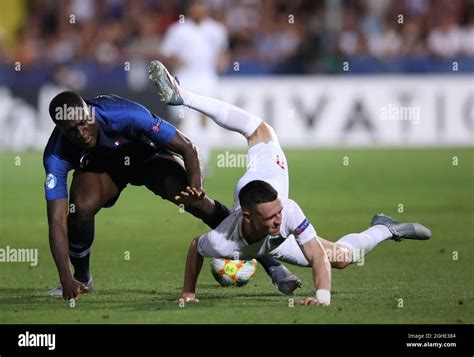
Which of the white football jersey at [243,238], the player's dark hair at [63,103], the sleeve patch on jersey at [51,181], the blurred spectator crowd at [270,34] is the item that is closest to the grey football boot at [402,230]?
the white football jersey at [243,238]

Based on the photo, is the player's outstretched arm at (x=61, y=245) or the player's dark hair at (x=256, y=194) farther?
the player's outstretched arm at (x=61, y=245)

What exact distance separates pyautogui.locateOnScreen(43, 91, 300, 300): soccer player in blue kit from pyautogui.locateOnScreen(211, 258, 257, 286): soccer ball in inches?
12.5

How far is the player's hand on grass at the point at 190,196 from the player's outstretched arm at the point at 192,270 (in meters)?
0.33

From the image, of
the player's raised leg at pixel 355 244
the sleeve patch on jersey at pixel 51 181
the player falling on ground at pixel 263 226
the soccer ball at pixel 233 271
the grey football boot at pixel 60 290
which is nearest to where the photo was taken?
the player falling on ground at pixel 263 226

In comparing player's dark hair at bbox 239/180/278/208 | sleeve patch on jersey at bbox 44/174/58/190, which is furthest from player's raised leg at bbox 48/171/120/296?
player's dark hair at bbox 239/180/278/208

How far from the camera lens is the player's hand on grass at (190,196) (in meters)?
9.28

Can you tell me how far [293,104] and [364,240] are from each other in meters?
14.9

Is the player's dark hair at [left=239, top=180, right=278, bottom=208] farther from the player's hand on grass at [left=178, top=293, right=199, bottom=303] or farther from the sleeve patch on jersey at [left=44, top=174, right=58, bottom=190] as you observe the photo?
the sleeve patch on jersey at [left=44, top=174, right=58, bottom=190]

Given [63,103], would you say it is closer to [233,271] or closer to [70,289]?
[70,289]

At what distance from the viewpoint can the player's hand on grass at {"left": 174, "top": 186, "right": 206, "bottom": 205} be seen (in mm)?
9281

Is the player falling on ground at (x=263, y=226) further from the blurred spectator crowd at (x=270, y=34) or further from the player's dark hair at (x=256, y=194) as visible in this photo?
the blurred spectator crowd at (x=270, y=34)

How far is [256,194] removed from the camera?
8.66m
